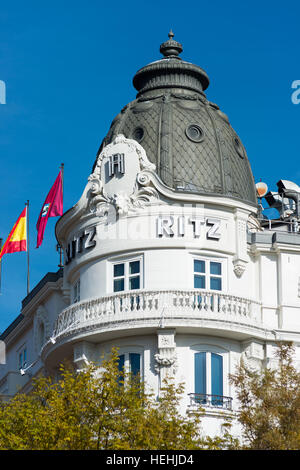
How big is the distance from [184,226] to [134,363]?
6364 mm

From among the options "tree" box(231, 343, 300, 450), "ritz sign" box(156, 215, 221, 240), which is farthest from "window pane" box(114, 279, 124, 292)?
"tree" box(231, 343, 300, 450)

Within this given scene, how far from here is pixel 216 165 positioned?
6450 cm

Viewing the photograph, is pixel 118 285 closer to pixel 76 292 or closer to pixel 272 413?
pixel 76 292

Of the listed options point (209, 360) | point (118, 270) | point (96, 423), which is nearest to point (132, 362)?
point (209, 360)

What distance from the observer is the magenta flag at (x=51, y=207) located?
6794 cm

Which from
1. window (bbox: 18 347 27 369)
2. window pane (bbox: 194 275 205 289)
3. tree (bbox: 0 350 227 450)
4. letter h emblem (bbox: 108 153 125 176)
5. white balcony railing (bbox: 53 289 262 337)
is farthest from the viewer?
window (bbox: 18 347 27 369)

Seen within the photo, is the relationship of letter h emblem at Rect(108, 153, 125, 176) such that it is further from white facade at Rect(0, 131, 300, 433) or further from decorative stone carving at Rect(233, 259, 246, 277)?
decorative stone carving at Rect(233, 259, 246, 277)

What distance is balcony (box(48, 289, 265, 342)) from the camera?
6041 cm

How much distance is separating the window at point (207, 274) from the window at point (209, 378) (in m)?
3.13

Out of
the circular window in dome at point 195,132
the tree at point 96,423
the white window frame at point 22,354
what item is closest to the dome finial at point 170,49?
the circular window in dome at point 195,132

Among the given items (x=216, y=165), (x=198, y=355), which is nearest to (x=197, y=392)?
(x=198, y=355)

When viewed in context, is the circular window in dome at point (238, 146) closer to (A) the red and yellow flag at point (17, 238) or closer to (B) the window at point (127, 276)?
(B) the window at point (127, 276)

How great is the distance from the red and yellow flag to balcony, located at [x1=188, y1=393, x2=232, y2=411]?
48.9 ft

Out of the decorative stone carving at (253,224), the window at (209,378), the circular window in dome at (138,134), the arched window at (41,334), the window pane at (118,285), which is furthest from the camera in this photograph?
the arched window at (41,334)
